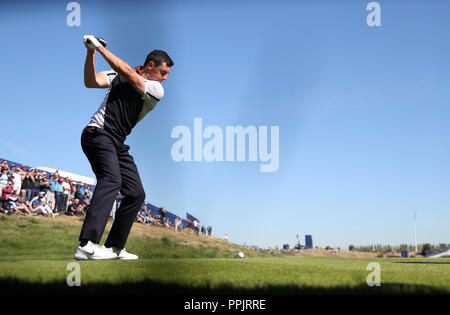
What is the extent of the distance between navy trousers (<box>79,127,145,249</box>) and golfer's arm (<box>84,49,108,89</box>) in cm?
47

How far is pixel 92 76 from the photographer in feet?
12.8

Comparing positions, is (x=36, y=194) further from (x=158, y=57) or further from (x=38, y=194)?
(x=158, y=57)

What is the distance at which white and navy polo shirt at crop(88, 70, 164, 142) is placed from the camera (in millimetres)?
4039

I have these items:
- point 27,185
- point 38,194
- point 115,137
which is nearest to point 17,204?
point 27,185

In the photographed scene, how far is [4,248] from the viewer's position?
10.1 metres

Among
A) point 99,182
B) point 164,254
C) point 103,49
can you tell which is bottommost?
point 164,254

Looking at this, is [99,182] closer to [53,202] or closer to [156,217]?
[53,202]

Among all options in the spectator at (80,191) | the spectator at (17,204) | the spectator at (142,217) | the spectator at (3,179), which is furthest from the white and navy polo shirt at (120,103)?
the spectator at (142,217)

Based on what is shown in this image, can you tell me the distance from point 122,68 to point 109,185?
1225 mm

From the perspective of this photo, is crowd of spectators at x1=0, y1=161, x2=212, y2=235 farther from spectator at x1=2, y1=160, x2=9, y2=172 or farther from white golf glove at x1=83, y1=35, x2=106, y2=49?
white golf glove at x1=83, y1=35, x2=106, y2=49

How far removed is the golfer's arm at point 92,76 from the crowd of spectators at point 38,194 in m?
8.71

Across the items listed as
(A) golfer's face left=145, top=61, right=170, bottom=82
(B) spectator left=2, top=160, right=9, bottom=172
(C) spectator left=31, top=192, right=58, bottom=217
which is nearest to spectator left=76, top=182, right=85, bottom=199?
(C) spectator left=31, top=192, right=58, bottom=217
